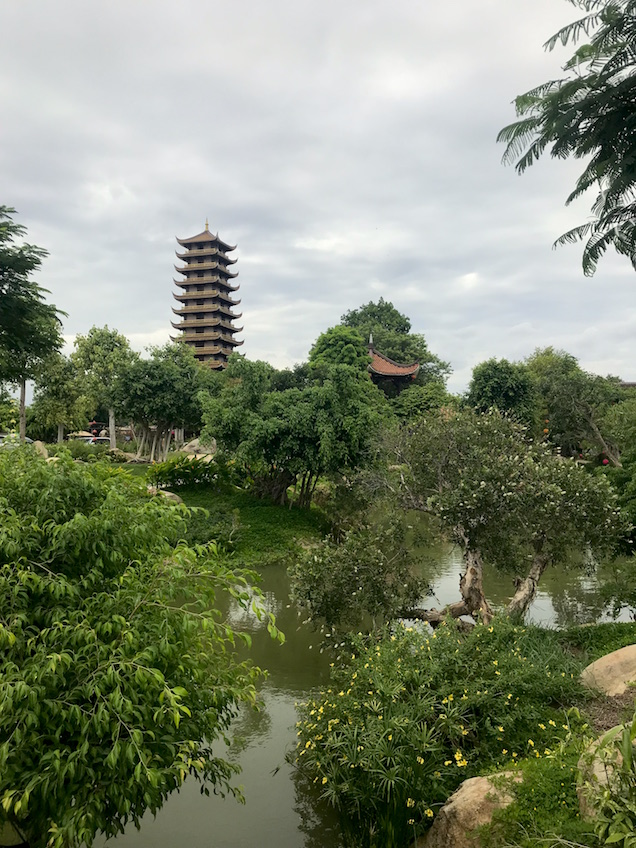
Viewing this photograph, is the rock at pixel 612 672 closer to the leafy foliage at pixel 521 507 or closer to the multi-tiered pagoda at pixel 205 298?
the leafy foliage at pixel 521 507

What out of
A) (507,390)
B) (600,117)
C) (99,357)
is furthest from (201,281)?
(600,117)

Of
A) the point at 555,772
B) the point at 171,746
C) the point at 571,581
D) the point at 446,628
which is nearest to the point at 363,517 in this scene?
the point at 571,581

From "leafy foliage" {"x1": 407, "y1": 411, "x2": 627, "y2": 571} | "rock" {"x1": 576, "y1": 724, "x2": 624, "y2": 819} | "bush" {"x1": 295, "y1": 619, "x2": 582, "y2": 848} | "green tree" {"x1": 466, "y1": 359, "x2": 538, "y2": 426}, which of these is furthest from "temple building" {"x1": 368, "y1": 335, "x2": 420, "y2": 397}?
"rock" {"x1": 576, "y1": 724, "x2": 624, "y2": 819}

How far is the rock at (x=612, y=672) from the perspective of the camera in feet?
17.9

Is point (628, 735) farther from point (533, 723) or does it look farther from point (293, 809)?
point (293, 809)

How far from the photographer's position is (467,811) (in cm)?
374

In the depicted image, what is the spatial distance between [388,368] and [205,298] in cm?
1694

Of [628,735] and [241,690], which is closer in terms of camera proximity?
[628,735]

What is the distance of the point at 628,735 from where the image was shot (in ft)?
7.89

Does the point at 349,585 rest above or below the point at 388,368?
below

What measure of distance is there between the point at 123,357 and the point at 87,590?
28.3 metres

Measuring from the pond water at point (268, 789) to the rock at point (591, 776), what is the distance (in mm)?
2240

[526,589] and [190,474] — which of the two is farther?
[190,474]

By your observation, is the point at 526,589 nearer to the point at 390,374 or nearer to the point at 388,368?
the point at 390,374
